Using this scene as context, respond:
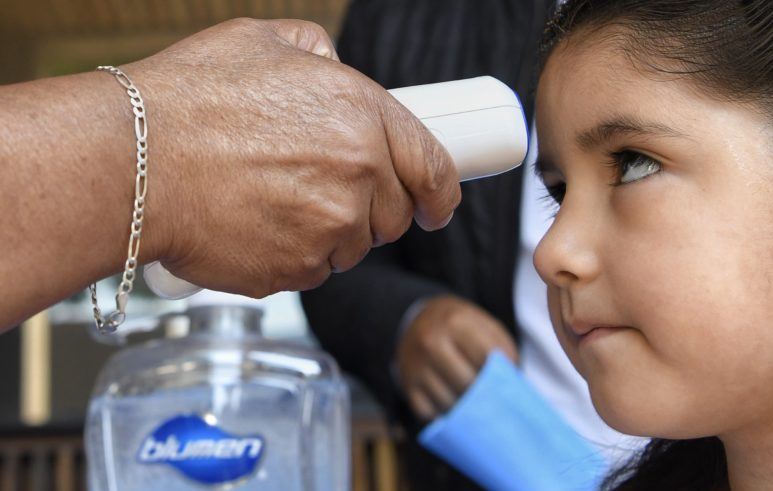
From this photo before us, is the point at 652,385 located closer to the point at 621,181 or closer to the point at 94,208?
the point at 621,181

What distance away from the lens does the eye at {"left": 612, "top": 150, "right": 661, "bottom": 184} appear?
0.65m

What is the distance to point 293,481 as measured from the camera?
0.91 metres

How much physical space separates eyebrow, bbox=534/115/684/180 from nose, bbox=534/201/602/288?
0.14ft

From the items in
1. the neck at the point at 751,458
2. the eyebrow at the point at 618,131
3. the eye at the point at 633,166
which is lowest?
the neck at the point at 751,458

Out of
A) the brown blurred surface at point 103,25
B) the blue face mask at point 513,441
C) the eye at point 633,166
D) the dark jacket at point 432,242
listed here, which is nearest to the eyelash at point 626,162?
the eye at point 633,166

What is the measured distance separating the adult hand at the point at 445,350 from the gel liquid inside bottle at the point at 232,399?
0.08m

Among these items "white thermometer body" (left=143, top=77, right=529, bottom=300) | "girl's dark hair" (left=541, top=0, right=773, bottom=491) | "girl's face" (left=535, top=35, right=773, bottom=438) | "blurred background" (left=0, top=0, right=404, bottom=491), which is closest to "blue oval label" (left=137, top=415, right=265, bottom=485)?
"white thermometer body" (left=143, top=77, right=529, bottom=300)

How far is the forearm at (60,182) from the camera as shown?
1.87ft

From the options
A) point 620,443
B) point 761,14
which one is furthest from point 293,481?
point 761,14

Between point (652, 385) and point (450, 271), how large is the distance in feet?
1.81

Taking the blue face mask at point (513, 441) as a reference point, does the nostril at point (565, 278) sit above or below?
above

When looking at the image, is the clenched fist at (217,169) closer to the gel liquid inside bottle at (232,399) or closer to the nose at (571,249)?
the nose at (571,249)

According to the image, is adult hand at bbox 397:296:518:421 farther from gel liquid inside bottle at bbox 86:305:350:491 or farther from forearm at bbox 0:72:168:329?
forearm at bbox 0:72:168:329

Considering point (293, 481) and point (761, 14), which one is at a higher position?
point (761, 14)
